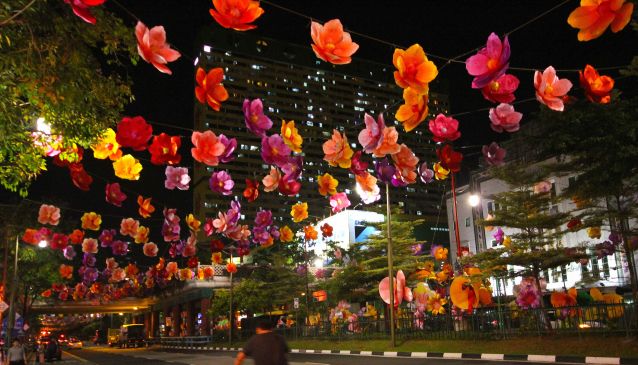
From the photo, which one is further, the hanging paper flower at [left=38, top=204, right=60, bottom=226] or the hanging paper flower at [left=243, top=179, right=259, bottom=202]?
the hanging paper flower at [left=38, top=204, right=60, bottom=226]

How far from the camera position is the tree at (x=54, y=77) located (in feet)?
22.3

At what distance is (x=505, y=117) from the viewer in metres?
10.1

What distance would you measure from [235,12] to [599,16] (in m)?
4.09

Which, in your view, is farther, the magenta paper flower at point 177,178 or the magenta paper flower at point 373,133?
the magenta paper flower at point 177,178

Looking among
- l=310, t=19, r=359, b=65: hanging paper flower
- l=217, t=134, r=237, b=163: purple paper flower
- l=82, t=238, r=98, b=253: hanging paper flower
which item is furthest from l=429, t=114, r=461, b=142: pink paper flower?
l=82, t=238, r=98, b=253: hanging paper flower

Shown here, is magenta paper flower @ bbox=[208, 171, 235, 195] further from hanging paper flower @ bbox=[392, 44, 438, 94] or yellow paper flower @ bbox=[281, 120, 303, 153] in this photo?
hanging paper flower @ bbox=[392, 44, 438, 94]

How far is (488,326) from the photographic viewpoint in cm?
1814

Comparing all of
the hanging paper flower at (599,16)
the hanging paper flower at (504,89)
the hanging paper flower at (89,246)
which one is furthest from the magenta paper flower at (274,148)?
the hanging paper flower at (89,246)

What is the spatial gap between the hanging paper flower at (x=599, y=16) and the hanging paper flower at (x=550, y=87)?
83.3 inches

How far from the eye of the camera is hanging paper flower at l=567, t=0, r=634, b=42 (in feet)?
19.5

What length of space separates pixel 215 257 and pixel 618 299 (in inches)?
672

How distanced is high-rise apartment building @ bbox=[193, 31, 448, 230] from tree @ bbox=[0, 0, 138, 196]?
6035cm

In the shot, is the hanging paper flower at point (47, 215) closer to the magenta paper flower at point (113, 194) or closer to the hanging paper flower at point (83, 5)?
the magenta paper flower at point (113, 194)

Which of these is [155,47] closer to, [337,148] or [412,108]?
[412,108]
